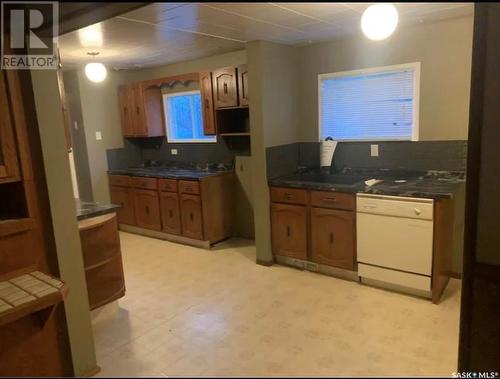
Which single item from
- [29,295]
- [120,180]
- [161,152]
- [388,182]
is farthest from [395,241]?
[120,180]

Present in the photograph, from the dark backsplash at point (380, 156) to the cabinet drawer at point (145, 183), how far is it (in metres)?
1.73

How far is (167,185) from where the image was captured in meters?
4.63

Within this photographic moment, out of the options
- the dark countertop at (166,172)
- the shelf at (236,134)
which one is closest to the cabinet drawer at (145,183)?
the dark countertop at (166,172)

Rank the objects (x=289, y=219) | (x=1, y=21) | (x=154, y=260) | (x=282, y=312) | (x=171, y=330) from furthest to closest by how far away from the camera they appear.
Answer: (x=154, y=260) → (x=289, y=219) → (x=282, y=312) → (x=171, y=330) → (x=1, y=21)

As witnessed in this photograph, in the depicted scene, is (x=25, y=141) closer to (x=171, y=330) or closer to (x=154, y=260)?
(x=171, y=330)

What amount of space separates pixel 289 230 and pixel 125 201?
8.46ft

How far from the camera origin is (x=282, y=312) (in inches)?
113

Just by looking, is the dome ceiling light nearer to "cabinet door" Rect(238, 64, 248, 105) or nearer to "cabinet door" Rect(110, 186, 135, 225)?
"cabinet door" Rect(238, 64, 248, 105)

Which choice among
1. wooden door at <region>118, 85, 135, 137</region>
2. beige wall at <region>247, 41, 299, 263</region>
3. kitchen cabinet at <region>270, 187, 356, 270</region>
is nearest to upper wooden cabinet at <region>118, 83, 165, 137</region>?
wooden door at <region>118, 85, 135, 137</region>

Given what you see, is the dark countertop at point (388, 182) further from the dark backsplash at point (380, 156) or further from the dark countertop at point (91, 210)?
the dark countertop at point (91, 210)

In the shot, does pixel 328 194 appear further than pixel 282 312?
Yes

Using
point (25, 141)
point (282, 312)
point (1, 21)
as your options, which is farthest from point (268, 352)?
point (1, 21)

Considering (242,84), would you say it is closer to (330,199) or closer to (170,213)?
(330,199)

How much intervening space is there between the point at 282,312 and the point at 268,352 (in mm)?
516
